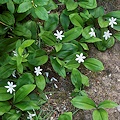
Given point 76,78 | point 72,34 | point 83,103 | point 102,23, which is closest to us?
point 83,103

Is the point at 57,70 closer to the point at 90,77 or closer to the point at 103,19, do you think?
the point at 90,77

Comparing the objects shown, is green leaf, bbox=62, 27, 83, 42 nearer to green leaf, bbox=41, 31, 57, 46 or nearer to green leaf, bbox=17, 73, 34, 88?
green leaf, bbox=41, 31, 57, 46

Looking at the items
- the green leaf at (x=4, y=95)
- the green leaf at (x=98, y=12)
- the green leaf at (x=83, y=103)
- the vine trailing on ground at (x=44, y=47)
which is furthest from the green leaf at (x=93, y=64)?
the green leaf at (x=4, y=95)

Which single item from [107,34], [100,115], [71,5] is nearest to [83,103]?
[100,115]

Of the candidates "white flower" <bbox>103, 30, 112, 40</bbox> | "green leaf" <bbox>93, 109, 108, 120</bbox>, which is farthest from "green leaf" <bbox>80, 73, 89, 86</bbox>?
"white flower" <bbox>103, 30, 112, 40</bbox>

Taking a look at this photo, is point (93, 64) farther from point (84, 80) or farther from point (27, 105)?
point (27, 105)

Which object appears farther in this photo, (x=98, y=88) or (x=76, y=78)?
(x=98, y=88)
